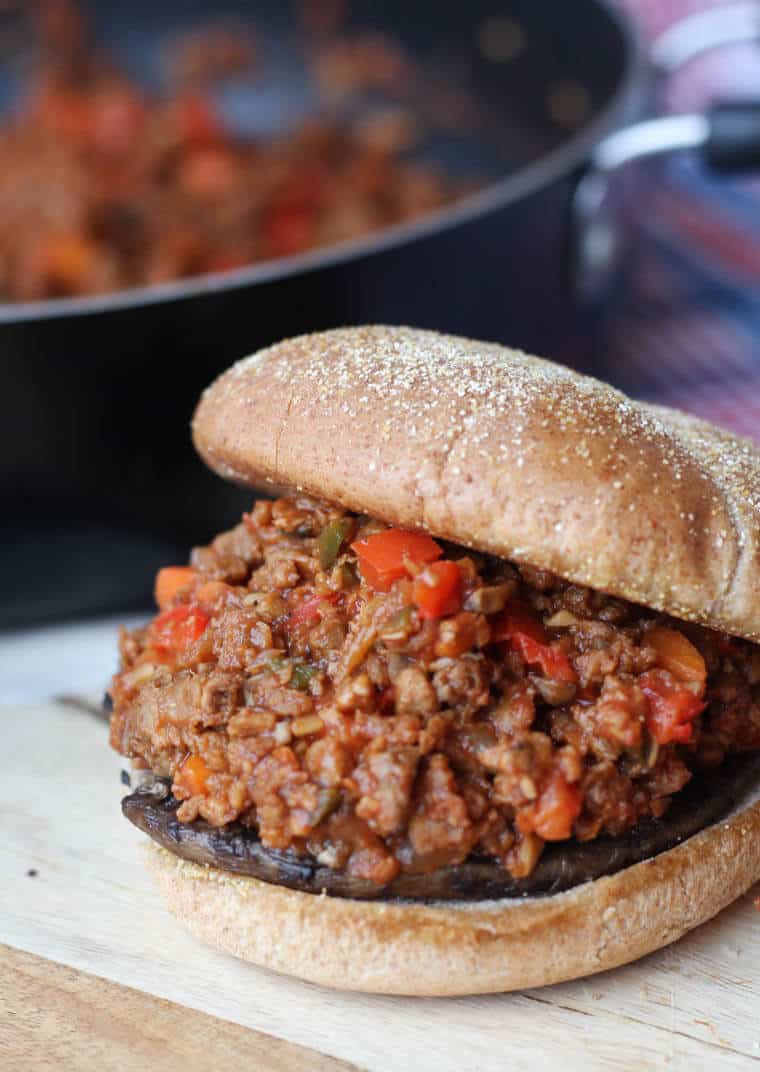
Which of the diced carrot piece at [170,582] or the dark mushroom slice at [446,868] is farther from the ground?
the diced carrot piece at [170,582]

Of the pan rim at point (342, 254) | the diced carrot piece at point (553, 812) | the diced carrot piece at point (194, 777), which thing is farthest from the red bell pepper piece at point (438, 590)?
the pan rim at point (342, 254)

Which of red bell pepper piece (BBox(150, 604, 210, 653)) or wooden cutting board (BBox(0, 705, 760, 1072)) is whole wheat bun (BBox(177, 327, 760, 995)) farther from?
red bell pepper piece (BBox(150, 604, 210, 653))

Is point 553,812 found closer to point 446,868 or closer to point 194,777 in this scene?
point 446,868

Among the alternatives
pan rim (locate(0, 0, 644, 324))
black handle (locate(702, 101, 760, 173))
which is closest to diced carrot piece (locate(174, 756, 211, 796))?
pan rim (locate(0, 0, 644, 324))

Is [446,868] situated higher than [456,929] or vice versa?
[446,868]

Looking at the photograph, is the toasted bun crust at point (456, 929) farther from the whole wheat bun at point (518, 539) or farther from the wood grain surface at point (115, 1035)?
the wood grain surface at point (115, 1035)

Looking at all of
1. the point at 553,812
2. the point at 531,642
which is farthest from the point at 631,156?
the point at 553,812
